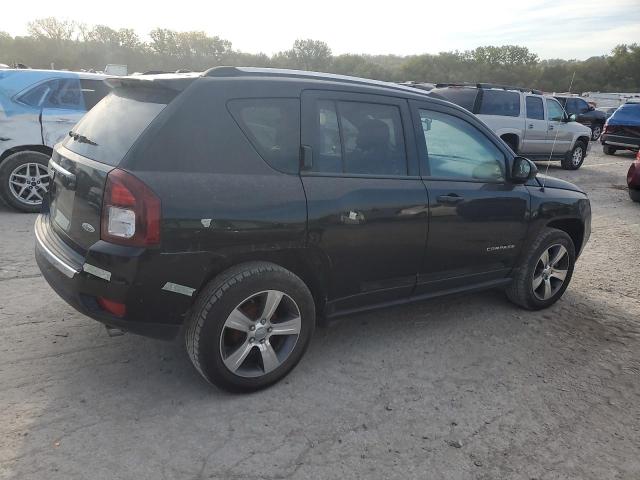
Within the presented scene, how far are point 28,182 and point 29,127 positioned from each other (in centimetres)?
69

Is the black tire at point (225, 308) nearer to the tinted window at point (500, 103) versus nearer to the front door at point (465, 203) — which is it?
the front door at point (465, 203)

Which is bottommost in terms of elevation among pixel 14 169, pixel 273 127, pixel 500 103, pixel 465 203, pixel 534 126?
pixel 14 169

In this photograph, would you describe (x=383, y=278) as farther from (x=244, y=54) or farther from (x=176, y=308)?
(x=244, y=54)

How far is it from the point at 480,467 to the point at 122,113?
2.71 meters

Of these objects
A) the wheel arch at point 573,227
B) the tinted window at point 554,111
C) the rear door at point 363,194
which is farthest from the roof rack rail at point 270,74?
the tinted window at point 554,111

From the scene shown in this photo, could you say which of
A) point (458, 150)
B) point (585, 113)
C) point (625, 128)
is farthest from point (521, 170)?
point (585, 113)

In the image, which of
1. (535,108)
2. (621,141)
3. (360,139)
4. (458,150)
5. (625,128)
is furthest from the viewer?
(621,141)

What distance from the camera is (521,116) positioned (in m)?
12.0

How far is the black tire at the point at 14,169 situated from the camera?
20.9 feet

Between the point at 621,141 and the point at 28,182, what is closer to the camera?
the point at 28,182

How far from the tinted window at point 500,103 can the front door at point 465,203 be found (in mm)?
7993

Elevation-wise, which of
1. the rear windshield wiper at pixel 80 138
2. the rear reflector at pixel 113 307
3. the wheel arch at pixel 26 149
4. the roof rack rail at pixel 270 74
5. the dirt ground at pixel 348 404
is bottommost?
the dirt ground at pixel 348 404

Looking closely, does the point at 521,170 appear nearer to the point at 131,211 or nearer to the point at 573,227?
the point at 573,227

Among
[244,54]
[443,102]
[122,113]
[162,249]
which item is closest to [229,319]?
[162,249]
